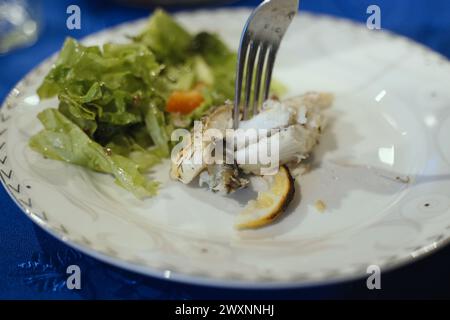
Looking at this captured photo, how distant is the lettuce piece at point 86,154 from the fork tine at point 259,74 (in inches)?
25.1

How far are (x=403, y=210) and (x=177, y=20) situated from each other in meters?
1.92

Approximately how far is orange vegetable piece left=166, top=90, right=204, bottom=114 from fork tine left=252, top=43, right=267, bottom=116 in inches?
13.8

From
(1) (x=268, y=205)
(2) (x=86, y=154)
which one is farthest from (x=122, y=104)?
(1) (x=268, y=205)

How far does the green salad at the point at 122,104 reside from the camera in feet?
7.90

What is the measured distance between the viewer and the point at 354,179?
7.84 ft

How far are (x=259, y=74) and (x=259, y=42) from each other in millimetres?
157

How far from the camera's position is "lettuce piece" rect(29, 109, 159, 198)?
2.36 meters

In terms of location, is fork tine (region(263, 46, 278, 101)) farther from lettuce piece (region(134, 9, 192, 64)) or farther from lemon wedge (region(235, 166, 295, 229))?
lettuce piece (region(134, 9, 192, 64))

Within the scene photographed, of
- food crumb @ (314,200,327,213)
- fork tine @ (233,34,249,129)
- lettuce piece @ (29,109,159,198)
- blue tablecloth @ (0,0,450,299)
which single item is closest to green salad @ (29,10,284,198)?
lettuce piece @ (29,109,159,198)

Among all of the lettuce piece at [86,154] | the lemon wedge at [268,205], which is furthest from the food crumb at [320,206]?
the lettuce piece at [86,154]

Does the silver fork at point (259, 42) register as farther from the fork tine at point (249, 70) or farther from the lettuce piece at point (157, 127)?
the lettuce piece at point (157, 127)

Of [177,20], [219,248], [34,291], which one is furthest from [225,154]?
[177,20]

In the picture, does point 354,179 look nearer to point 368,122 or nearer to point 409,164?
point 409,164
